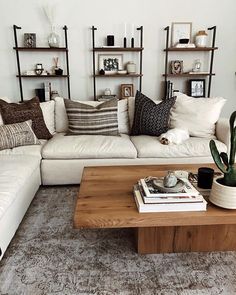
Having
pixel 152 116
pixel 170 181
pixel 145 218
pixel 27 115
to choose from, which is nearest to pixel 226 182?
pixel 170 181

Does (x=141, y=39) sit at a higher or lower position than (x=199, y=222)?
higher

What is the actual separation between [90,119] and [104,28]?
1454mm

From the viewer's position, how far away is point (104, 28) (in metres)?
3.46

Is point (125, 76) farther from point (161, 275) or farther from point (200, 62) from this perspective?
point (161, 275)

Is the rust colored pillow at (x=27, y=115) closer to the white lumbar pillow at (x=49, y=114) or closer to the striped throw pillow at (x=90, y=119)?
the white lumbar pillow at (x=49, y=114)

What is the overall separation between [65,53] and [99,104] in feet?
3.60

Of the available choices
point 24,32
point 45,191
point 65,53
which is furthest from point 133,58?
point 45,191

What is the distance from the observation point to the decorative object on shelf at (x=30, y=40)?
11.0 ft

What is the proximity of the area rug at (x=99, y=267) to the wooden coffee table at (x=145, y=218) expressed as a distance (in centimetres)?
7

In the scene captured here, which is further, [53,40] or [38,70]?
[38,70]

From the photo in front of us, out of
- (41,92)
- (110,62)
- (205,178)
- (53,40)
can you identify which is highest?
(53,40)

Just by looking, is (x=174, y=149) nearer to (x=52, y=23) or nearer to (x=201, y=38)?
(x=201, y=38)

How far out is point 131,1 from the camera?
3.41m

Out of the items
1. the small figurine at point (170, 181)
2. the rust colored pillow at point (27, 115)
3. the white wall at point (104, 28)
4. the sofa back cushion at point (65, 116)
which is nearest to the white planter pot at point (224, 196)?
the small figurine at point (170, 181)
